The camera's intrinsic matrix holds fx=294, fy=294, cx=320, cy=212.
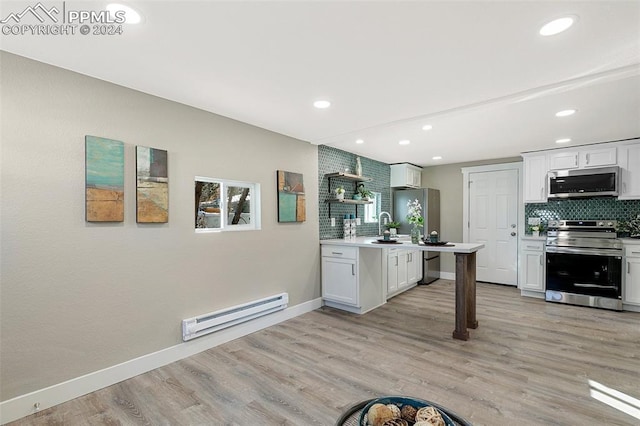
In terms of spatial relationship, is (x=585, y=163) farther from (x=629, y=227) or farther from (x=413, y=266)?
(x=413, y=266)

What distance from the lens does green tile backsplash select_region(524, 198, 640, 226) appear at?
4309 mm

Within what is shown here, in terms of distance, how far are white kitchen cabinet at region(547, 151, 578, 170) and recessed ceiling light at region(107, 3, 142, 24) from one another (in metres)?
5.54

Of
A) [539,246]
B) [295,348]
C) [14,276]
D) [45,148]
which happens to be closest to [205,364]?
[295,348]

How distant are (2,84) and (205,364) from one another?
2.48 m

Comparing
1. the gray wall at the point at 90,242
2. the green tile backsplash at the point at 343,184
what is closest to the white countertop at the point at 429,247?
the green tile backsplash at the point at 343,184

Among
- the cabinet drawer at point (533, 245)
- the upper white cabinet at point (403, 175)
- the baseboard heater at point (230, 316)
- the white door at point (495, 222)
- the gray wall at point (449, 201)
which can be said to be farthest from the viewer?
the gray wall at point (449, 201)

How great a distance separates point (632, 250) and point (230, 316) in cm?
514

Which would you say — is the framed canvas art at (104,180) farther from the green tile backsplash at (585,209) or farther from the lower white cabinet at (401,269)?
the green tile backsplash at (585,209)

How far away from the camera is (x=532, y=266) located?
4.59m

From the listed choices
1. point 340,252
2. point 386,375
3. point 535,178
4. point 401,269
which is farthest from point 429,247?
point 535,178

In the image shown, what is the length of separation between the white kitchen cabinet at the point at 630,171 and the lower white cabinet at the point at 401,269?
298cm

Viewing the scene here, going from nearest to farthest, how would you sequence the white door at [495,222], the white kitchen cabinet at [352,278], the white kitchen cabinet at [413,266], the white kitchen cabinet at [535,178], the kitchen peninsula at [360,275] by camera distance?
the kitchen peninsula at [360,275]
the white kitchen cabinet at [352,278]
the white kitchen cabinet at [535,178]
the white kitchen cabinet at [413,266]
the white door at [495,222]

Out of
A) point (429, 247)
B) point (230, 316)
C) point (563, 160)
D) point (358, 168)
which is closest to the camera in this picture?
point (230, 316)

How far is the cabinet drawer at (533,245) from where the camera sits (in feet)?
15.0
